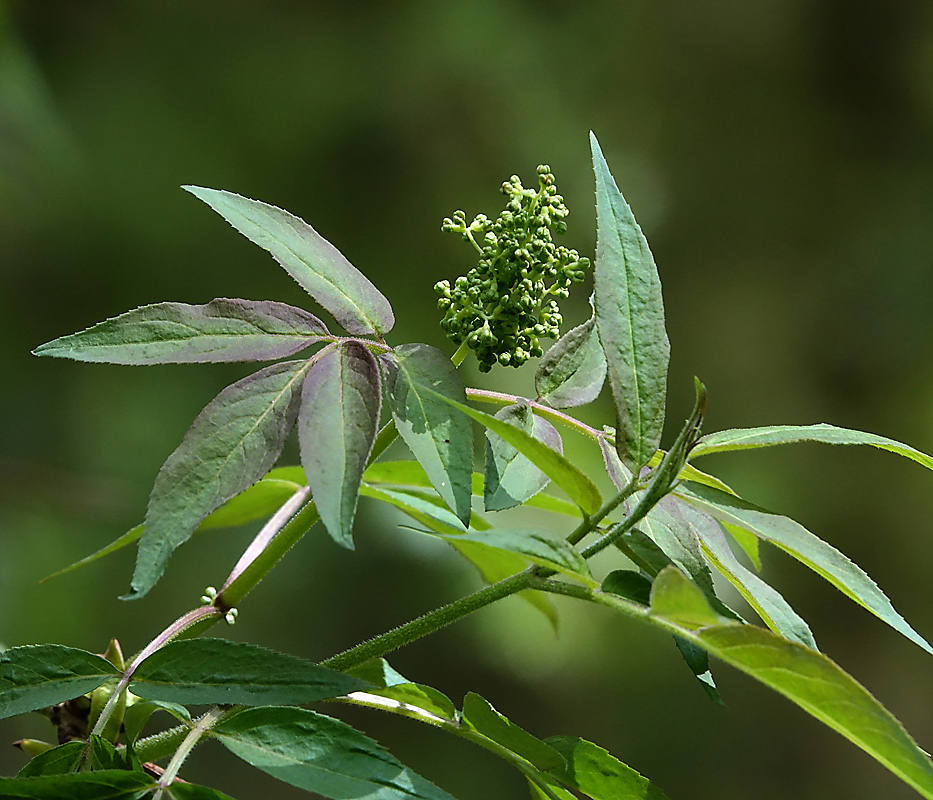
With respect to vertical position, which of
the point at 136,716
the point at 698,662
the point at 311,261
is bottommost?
the point at 136,716

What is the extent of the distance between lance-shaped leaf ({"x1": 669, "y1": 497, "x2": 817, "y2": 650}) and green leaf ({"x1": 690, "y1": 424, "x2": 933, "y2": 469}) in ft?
0.11

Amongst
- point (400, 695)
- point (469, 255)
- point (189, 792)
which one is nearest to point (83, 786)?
point (189, 792)

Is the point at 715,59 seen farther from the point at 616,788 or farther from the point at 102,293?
the point at 616,788

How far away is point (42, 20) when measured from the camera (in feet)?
7.23

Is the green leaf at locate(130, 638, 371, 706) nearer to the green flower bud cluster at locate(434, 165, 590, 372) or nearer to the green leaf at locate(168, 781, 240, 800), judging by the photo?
the green leaf at locate(168, 781, 240, 800)

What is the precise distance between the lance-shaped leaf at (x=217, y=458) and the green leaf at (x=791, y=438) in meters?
0.17

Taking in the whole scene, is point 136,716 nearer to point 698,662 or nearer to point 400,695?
point 400,695

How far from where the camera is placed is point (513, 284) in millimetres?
411

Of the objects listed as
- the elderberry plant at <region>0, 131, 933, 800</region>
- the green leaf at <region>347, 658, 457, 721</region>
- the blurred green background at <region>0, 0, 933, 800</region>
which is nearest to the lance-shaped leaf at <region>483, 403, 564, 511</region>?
the elderberry plant at <region>0, 131, 933, 800</region>

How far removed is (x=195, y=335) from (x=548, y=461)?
15 centimetres

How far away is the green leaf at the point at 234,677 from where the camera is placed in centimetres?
34

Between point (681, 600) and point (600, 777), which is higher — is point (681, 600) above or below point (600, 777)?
above

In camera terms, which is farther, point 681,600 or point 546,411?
point 546,411

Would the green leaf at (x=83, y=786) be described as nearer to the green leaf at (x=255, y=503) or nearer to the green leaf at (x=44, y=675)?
the green leaf at (x=44, y=675)
